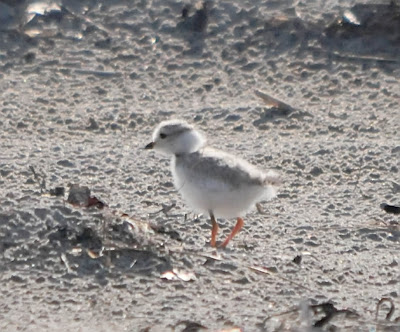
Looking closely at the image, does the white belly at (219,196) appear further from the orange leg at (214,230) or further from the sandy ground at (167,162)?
the sandy ground at (167,162)

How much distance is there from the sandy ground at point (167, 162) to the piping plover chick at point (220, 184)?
16 cm

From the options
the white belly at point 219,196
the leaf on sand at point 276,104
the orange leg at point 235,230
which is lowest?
A: the orange leg at point 235,230

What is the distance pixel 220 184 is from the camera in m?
5.16

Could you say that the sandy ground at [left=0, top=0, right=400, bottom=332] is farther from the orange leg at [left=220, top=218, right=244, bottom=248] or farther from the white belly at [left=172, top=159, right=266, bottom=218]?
the white belly at [left=172, top=159, right=266, bottom=218]

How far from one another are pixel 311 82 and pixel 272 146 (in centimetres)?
97

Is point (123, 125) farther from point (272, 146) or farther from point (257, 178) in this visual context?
point (257, 178)

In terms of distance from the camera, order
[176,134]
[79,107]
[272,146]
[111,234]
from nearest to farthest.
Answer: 1. [111,234]
2. [176,134]
3. [272,146]
4. [79,107]

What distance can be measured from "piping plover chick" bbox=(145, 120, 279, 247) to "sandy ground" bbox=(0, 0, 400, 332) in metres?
0.16

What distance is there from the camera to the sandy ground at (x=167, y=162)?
4527 millimetres

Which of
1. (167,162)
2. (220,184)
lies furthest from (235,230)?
(167,162)

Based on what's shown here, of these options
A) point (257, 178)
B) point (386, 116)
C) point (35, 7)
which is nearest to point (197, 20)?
point (35, 7)

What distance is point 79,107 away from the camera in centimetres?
682

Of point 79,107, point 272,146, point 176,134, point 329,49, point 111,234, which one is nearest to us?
point 111,234

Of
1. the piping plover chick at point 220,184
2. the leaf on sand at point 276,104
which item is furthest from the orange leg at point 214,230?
the leaf on sand at point 276,104
